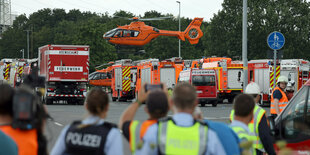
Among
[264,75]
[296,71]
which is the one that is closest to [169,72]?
[264,75]

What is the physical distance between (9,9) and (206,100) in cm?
10486

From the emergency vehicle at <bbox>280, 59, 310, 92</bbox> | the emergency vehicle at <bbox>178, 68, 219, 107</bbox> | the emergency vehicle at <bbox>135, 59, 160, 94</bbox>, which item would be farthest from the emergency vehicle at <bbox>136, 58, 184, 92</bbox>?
the emergency vehicle at <bbox>280, 59, 310, 92</bbox>

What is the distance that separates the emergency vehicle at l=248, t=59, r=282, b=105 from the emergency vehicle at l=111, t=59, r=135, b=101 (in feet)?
31.7

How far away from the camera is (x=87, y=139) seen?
14.6 ft

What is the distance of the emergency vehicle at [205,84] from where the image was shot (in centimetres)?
3644

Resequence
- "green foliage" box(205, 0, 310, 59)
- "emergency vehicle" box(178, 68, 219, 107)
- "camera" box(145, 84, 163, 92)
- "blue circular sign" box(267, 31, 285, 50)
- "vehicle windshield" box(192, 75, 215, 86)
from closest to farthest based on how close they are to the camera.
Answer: "camera" box(145, 84, 163, 92), "blue circular sign" box(267, 31, 285, 50), "emergency vehicle" box(178, 68, 219, 107), "vehicle windshield" box(192, 75, 215, 86), "green foliage" box(205, 0, 310, 59)

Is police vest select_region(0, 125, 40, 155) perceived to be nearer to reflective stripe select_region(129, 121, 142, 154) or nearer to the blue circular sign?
reflective stripe select_region(129, 121, 142, 154)

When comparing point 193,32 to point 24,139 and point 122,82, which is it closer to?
point 122,82

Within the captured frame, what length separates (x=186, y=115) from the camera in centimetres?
420

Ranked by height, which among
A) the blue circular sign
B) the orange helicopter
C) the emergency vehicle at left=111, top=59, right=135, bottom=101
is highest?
the orange helicopter

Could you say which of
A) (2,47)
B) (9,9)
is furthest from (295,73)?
(9,9)

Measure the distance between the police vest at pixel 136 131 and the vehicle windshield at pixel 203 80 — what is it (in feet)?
106

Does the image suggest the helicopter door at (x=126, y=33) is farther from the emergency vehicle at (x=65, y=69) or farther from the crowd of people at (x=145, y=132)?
the crowd of people at (x=145, y=132)

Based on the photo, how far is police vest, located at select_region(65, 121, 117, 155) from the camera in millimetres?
4418
